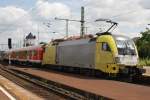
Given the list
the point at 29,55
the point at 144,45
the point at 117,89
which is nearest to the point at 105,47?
the point at 117,89

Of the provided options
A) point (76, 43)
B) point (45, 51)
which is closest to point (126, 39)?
point (76, 43)

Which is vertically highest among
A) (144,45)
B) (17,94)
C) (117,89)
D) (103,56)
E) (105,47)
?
(144,45)

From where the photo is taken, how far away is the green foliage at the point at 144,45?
78.8 m

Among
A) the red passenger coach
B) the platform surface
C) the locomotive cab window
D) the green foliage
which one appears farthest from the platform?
the green foliage

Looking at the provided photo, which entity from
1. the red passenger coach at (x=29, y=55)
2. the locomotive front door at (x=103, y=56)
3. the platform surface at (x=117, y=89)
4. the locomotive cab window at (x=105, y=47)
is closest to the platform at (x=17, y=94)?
the platform surface at (x=117, y=89)

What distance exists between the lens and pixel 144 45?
284 ft

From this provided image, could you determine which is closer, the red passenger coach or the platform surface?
the platform surface

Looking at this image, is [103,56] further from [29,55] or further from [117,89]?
[29,55]

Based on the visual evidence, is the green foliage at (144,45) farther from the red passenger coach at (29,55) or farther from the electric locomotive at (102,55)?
the electric locomotive at (102,55)

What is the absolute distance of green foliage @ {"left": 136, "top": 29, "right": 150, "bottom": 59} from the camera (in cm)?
7879

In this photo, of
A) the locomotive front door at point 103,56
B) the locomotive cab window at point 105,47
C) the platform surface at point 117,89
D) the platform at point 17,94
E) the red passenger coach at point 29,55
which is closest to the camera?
the platform surface at point 117,89

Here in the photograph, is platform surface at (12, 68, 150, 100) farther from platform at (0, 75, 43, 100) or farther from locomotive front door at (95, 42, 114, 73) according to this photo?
locomotive front door at (95, 42, 114, 73)

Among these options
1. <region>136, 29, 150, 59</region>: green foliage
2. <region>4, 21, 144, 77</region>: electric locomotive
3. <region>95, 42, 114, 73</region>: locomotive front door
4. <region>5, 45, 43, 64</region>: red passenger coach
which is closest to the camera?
<region>4, 21, 144, 77</region>: electric locomotive

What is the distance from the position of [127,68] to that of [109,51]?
1.87 m
